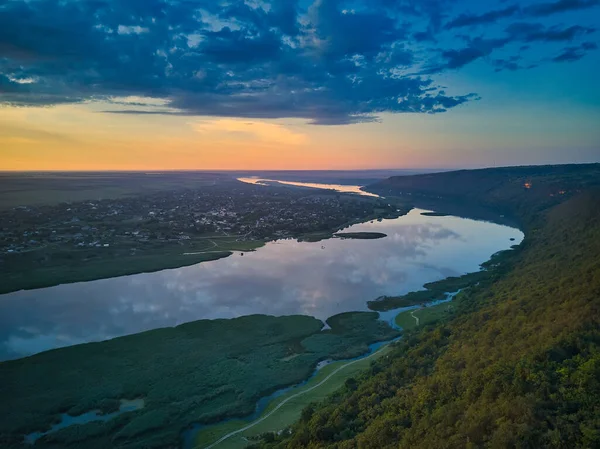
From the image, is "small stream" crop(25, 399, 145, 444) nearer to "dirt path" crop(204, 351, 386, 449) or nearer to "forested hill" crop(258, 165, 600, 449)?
"dirt path" crop(204, 351, 386, 449)

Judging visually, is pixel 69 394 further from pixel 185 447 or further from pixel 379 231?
pixel 379 231

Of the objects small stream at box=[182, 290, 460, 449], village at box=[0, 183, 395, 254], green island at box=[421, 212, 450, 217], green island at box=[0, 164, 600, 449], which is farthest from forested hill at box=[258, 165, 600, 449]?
green island at box=[421, 212, 450, 217]

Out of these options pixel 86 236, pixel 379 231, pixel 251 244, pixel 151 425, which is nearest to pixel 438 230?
pixel 379 231

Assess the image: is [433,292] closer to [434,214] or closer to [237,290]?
[237,290]

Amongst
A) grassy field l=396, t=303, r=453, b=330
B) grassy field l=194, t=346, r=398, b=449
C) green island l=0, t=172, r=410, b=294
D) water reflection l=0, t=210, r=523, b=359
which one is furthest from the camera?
green island l=0, t=172, r=410, b=294

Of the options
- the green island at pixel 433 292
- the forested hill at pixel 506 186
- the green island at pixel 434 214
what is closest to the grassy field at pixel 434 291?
the green island at pixel 433 292
